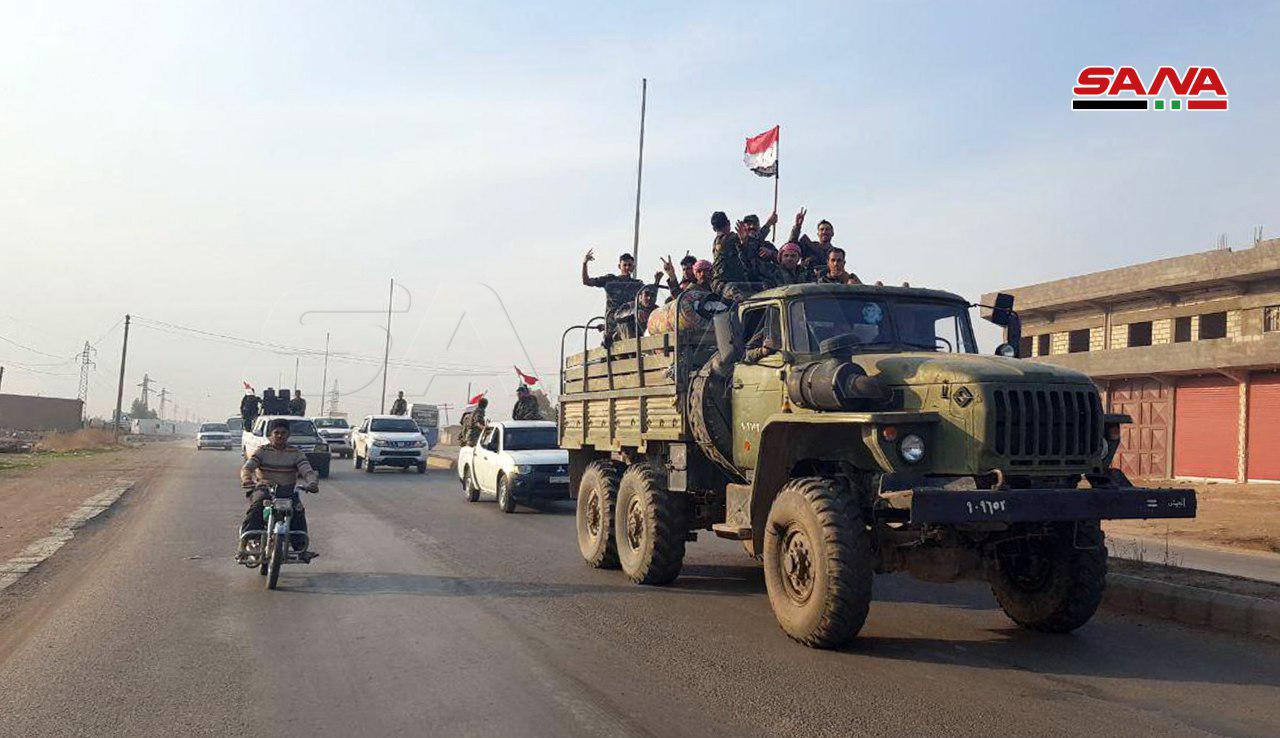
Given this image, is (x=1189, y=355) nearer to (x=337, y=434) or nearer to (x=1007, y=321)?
(x=1007, y=321)

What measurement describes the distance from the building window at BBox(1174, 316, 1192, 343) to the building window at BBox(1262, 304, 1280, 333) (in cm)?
278

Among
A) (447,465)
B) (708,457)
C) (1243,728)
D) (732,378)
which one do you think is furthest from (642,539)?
(447,465)

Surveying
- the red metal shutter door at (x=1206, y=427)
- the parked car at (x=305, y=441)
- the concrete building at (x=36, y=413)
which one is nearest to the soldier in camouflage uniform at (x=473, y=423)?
the parked car at (x=305, y=441)

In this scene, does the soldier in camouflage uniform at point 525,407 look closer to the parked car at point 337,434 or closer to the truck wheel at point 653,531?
the truck wheel at point 653,531

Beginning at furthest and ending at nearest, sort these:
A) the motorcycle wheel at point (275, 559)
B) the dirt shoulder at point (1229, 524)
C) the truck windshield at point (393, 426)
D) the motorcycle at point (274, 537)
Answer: the truck windshield at point (393, 426) → the dirt shoulder at point (1229, 524) → the motorcycle at point (274, 537) → the motorcycle wheel at point (275, 559)

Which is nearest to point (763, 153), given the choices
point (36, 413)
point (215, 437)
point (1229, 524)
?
point (1229, 524)

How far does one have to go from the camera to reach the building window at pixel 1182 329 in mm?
29391

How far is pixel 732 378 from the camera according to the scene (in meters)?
8.82

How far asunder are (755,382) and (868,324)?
1034 millimetres

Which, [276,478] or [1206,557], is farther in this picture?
[1206,557]

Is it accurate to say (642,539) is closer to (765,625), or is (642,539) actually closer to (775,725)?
(765,625)

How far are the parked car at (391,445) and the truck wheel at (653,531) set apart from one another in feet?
70.5

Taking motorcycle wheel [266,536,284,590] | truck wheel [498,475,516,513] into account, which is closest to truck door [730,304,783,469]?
motorcycle wheel [266,536,284,590]

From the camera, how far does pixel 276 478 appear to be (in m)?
10.2
